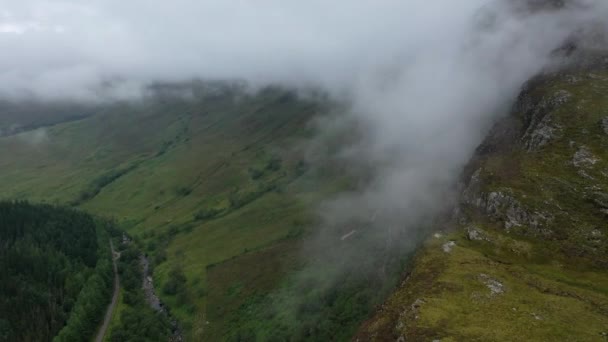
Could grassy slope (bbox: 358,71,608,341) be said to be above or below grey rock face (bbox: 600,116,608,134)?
below

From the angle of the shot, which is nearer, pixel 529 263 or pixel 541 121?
pixel 529 263

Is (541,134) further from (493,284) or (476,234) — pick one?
(493,284)

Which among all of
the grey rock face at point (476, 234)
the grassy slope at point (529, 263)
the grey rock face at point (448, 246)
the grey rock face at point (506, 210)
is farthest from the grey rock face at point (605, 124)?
the grey rock face at point (448, 246)

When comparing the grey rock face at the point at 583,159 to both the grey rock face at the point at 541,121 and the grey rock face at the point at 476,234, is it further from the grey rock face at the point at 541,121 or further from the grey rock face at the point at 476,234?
the grey rock face at the point at 476,234

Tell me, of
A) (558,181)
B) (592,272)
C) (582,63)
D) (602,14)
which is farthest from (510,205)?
(602,14)

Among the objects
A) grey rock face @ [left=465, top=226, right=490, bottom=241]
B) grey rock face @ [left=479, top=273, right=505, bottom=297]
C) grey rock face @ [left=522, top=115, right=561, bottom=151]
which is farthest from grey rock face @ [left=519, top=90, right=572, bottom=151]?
grey rock face @ [left=479, top=273, right=505, bottom=297]

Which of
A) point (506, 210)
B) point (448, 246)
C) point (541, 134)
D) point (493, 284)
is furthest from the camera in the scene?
point (541, 134)

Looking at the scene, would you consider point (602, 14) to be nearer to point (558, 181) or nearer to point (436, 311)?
point (558, 181)

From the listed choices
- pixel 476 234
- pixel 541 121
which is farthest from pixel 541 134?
pixel 476 234

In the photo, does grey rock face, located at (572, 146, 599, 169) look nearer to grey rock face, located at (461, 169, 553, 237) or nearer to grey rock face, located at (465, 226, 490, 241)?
grey rock face, located at (461, 169, 553, 237)
